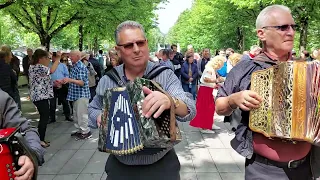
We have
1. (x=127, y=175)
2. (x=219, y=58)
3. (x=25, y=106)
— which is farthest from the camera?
(x=25, y=106)

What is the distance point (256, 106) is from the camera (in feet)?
7.01

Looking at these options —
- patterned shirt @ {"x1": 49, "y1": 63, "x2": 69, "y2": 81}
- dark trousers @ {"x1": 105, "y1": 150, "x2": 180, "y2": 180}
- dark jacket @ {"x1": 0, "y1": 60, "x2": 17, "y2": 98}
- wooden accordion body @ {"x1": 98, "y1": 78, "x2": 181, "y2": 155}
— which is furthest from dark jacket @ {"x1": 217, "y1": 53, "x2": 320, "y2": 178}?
patterned shirt @ {"x1": 49, "y1": 63, "x2": 69, "y2": 81}

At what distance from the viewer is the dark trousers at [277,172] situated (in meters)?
2.30

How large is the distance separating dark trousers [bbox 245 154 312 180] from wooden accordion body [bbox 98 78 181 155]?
83 cm

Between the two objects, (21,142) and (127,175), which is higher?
(21,142)

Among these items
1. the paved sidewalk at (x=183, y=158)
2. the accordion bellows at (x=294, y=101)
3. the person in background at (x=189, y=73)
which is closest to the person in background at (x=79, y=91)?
the paved sidewalk at (x=183, y=158)

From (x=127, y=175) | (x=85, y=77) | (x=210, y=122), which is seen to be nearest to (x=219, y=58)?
(x=210, y=122)

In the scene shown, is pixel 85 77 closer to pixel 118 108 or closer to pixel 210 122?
pixel 210 122

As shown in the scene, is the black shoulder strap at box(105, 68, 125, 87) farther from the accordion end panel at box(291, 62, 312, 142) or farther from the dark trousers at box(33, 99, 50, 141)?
the dark trousers at box(33, 99, 50, 141)

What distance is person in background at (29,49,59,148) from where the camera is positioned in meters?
6.21

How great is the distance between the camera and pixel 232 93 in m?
2.51

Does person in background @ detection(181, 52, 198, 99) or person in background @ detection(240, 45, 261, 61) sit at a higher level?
person in background @ detection(240, 45, 261, 61)

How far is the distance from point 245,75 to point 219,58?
427 centimetres

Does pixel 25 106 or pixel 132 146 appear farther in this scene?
pixel 25 106
